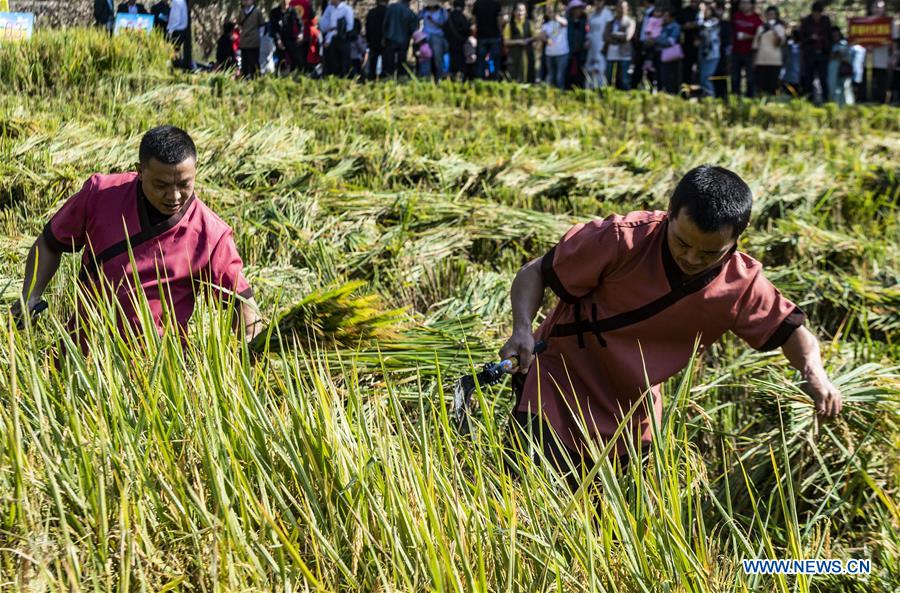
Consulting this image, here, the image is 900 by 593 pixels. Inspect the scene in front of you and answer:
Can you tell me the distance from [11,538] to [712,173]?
5.65ft

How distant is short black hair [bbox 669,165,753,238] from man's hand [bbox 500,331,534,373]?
0.48 metres

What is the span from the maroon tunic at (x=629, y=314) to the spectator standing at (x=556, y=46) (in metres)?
9.30

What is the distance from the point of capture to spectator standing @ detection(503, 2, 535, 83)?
12766 millimetres

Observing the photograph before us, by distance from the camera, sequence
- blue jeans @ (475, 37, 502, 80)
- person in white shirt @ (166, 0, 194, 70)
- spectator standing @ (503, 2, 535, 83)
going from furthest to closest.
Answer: spectator standing @ (503, 2, 535, 83)
blue jeans @ (475, 37, 502, 80)
person in white shirt @ (166, 0, 194, 70)

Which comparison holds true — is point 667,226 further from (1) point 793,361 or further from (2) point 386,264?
(2) point 386,264

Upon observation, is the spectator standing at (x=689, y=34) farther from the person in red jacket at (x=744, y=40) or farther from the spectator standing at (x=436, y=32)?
the spectator standing at (x=436, y=32)

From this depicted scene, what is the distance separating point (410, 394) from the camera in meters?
3.28

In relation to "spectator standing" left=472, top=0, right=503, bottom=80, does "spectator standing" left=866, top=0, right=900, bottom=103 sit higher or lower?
lower

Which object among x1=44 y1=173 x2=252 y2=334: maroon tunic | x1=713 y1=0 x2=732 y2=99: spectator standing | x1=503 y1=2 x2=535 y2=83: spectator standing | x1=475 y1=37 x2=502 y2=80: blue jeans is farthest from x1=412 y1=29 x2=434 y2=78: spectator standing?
x1=44 y1=173 x2=252 y2=334: maroon tunic

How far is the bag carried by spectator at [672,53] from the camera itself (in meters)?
12.0

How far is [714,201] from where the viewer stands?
259 cm

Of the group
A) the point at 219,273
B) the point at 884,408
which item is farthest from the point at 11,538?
the point at 884,408

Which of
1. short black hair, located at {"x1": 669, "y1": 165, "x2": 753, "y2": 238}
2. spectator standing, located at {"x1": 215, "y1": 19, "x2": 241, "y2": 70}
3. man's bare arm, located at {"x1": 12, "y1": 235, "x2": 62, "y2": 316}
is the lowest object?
man's bare arm, located at {"x1": 12, "y1": 235, "x2": 62, "y2": 316}

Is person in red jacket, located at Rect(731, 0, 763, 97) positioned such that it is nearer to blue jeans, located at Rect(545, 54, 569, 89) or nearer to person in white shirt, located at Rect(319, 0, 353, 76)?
blue jeans, located at Rect(545, 54, 569, 89)
